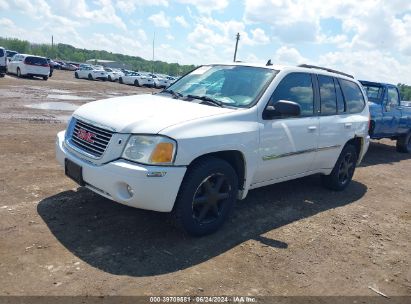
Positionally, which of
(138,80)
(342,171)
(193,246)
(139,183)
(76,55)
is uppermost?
(76,55)

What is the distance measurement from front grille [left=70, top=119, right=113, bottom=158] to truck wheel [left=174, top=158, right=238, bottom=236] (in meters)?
0.87

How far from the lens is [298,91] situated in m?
5.25

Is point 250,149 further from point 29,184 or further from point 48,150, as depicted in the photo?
point 48,150

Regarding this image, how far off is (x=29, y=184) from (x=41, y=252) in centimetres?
190

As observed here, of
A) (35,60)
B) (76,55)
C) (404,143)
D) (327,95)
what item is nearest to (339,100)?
(327,95)

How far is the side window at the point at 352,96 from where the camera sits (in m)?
6.34

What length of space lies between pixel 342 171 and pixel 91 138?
13.9 ft

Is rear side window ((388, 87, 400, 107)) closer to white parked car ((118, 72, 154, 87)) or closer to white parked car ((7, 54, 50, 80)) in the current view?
white parked car ((7, 54, 50, 80))

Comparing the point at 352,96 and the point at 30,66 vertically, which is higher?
the point at 352,96

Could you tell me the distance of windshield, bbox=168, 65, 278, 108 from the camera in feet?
15.4

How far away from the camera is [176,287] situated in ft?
10.7

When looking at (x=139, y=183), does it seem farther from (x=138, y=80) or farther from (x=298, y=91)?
(x=138, y=80)

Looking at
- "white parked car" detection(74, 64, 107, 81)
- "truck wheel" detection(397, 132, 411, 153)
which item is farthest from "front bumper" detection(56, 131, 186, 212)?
"white parked car" detection(74, 64, 107, 81)

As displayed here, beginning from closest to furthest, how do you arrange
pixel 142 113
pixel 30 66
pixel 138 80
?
pixel 142 113 < pixel 30 66 < pixel 138 80
